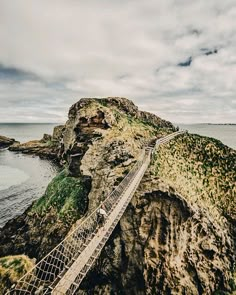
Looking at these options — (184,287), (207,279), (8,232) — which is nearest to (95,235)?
(184,287)

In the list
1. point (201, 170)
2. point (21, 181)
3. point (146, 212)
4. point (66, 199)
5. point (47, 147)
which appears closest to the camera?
point (146, 212)

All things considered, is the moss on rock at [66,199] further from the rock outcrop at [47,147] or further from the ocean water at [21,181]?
the rock outcrop at [47,147]

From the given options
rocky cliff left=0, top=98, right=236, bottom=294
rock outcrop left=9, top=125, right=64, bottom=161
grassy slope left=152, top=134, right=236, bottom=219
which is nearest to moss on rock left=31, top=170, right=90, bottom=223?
rocky cliff left=0, top=98, right=236, bottom=294

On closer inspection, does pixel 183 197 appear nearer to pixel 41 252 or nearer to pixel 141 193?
pixel 141 193

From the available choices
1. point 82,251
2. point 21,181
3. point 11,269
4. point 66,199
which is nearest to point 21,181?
point 21,181

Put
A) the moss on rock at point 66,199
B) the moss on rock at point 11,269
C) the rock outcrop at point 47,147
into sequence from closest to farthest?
the moss on rock at point 11,269 → the moss on rock at point 66,199 → the rock outcrop at point 47,147

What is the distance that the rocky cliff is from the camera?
72.2ft

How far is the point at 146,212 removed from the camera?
23.5 meters

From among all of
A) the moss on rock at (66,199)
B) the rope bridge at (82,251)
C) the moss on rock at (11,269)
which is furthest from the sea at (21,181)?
the rope bridge at (82,251)

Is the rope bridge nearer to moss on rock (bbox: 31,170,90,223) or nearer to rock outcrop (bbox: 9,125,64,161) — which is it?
A: moss on rock (bbox: 31,170,90,223)

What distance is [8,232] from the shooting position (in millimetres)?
32531

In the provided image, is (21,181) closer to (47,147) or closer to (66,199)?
(66,199)

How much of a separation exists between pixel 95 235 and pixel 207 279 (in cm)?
1152

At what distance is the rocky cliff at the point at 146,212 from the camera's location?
2200cm
